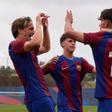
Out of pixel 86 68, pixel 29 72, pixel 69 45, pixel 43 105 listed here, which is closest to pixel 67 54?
pixel 69 45

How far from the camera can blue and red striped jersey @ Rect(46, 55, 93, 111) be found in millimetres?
10695

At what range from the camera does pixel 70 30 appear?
7.77m

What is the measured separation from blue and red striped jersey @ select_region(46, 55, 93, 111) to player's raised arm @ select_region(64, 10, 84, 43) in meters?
2.76

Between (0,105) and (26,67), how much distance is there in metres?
22.8

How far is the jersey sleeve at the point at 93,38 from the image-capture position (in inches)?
303

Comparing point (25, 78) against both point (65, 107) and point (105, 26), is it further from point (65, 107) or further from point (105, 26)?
point (65, 107)

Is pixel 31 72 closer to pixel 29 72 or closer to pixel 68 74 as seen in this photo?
pixel 29 72

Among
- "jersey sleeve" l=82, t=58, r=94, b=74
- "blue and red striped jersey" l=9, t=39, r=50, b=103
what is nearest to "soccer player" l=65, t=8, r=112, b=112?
"blue and red striped jersey" l=9, t=39, r=50, b=103

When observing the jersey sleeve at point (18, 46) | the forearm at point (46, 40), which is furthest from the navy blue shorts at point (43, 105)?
the forearm at point (46, 40)

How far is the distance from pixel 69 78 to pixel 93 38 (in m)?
3.14

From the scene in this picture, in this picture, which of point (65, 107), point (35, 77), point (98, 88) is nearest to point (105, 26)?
point (98, 88)

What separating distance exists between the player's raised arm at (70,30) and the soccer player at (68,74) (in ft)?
8.37

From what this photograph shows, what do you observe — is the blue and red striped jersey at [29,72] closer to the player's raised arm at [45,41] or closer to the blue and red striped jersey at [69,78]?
the player's raised arm at [45,41]

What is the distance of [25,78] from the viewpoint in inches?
335
